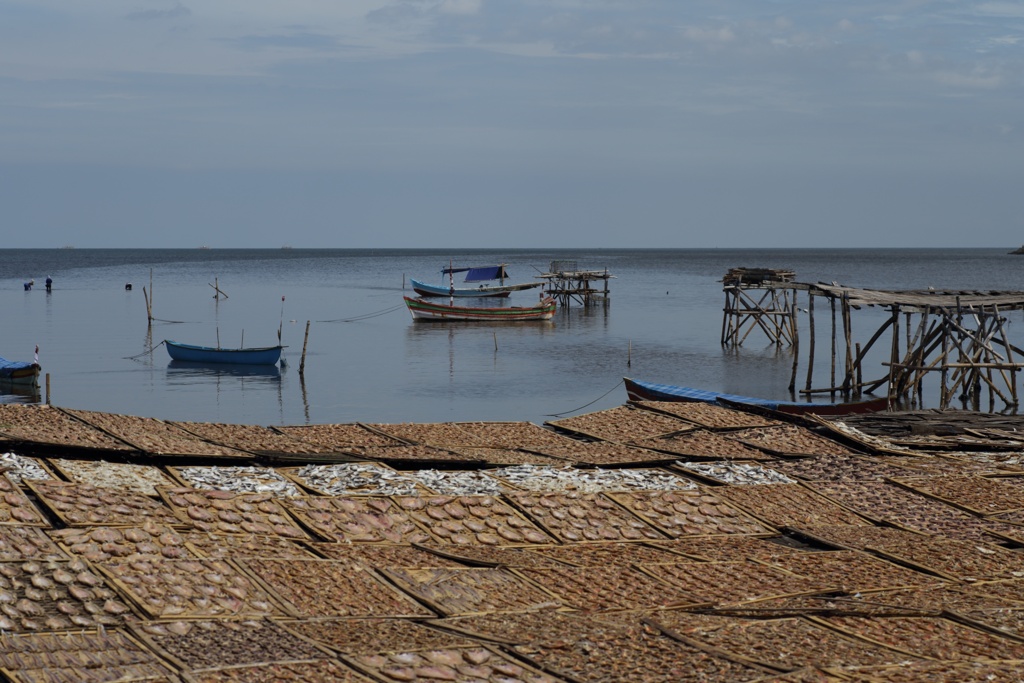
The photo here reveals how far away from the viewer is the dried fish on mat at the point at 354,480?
14422 mm

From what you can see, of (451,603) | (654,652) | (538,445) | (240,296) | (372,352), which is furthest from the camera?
(240,296)

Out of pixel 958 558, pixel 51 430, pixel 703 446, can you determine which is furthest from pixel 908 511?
pixel 51 430

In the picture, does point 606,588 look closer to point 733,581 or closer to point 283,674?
point 733,581

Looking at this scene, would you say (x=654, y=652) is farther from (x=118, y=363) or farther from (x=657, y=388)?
(x=118, y=363)

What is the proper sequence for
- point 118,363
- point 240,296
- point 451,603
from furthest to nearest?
point 240,296
point 118,363
point 451,603

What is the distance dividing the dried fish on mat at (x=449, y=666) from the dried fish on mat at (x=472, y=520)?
3.73m

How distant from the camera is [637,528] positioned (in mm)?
13797

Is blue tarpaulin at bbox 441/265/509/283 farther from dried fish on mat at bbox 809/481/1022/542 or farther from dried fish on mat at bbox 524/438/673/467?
dried fish on mat at bbox 809/481/1022/542

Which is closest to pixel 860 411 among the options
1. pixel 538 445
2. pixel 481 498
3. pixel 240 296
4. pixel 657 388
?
pixel 657 388

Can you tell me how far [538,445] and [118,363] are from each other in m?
28.0

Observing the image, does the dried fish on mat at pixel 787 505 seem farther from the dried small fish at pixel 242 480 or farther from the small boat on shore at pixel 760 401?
the small boat on shore at pixel 760 401

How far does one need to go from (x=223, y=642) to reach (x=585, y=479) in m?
7.17

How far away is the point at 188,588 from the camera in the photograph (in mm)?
10516

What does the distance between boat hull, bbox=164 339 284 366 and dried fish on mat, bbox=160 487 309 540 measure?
26262 mm
